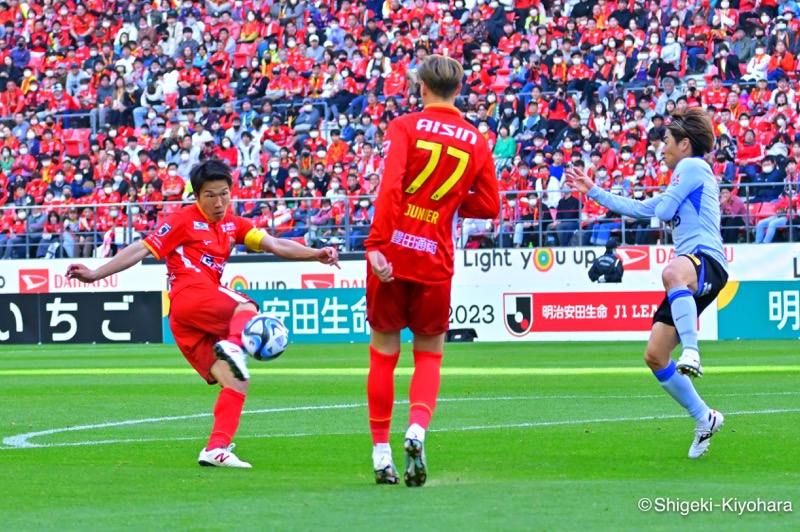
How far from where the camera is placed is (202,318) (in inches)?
322

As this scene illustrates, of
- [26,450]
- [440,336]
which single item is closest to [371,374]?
[440,336]

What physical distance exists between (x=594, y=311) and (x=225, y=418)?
1807cm

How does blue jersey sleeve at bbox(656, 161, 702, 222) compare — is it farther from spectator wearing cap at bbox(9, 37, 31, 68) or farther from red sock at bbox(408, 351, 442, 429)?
spectator wearing cap at bbox(9, 37, 31, 68)

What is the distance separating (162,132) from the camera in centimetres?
3266

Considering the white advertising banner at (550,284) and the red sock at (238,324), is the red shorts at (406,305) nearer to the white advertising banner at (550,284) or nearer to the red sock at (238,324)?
the red sock at (238,324)

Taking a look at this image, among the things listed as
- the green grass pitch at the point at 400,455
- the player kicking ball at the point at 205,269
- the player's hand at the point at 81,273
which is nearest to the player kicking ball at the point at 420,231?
the green grass pitch at the point at 400,455

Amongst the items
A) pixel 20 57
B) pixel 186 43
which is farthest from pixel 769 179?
pixel 20 57

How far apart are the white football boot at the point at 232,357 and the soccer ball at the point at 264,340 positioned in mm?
97

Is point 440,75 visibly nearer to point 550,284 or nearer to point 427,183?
point 427,183

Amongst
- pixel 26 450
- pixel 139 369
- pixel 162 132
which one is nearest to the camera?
pixel 26 450

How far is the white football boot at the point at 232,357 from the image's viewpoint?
7516 millimetres

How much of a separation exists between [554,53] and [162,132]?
954cm

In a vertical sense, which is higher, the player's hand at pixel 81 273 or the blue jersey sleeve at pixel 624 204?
the blue jersey sleeve at pixel 624 204

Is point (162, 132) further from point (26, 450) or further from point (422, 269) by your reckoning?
point (422, 269)
